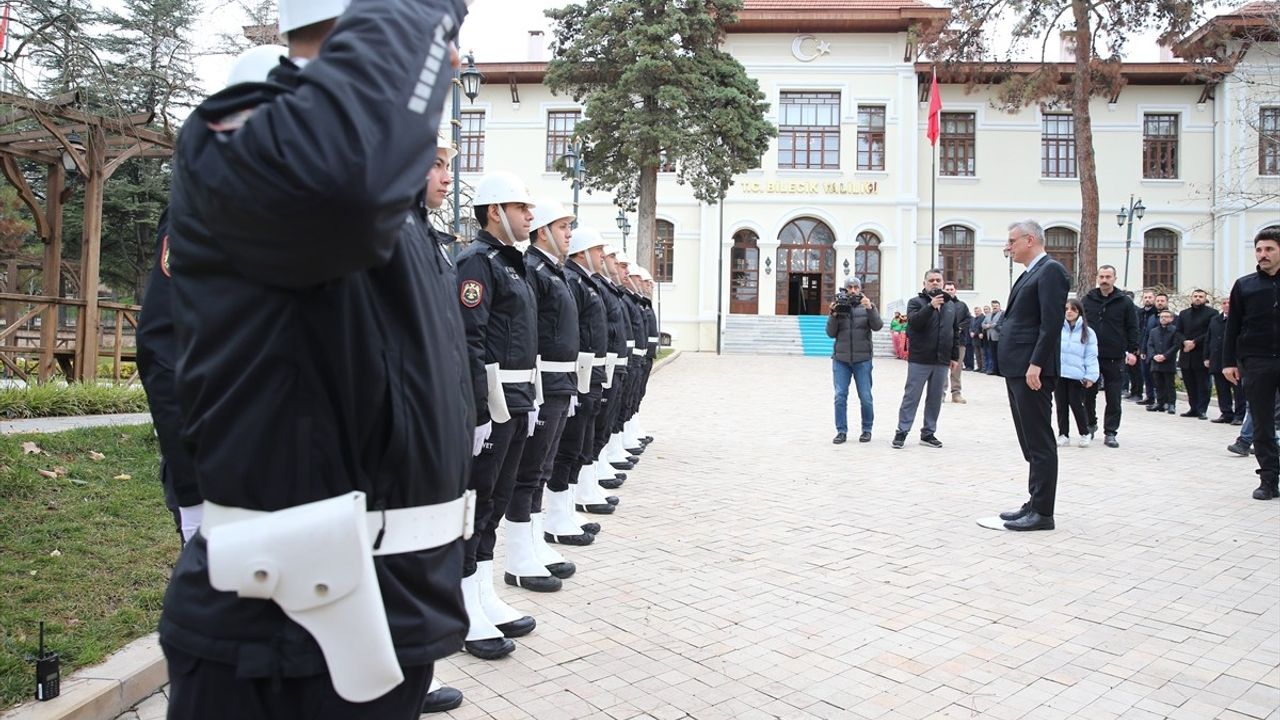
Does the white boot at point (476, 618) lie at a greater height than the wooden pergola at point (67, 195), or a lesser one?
lesser

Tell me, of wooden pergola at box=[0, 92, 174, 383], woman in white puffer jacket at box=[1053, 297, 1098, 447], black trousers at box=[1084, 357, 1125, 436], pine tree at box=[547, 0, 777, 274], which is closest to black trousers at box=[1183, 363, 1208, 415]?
black trousers at box=[1084, 357, 1125, 436]

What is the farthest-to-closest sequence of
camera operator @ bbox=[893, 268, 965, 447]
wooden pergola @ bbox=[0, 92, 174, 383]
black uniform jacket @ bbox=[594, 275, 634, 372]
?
camera operator @ bbox=[893, 268, 965, 447]
wooden pergola @ bbox=[0, 92, 174, 383]
black uniform jacket @ bbox=[594, 275, 634, 372]

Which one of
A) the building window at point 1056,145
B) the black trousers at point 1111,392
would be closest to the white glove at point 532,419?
the black trousers at point 1111,392

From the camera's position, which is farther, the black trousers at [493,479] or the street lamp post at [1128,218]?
the street lamp post at [1128,218]

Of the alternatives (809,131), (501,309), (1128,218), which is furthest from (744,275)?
(501,309)

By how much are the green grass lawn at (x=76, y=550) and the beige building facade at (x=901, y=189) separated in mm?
31620

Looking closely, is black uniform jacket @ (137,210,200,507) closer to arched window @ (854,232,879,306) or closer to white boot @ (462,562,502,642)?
white boot @ (462,562,502,642)

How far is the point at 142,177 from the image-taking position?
95.7ft

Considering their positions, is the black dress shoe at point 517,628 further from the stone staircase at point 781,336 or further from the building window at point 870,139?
the building window at point 870,139

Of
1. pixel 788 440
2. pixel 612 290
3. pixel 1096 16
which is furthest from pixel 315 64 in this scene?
pixel 1096 16

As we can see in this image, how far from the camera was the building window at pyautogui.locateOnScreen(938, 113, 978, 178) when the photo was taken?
3859cm

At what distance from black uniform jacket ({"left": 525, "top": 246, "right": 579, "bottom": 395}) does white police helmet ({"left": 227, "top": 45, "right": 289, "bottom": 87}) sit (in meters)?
3.29

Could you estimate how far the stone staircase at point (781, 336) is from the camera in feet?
115

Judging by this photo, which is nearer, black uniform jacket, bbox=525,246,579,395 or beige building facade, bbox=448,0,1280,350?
black uniform jacket, bbox=525,246,579,395
